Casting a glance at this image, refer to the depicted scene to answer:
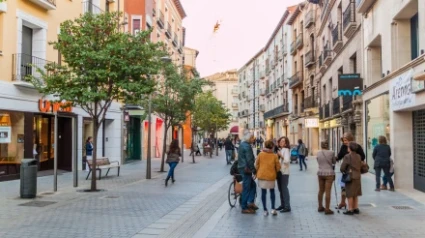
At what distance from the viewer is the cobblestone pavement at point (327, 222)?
758 cm

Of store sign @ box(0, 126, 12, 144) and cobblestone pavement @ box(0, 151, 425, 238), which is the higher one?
store sign @ box(0, 126, 12, 144)

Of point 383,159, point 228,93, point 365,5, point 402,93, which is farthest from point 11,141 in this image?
point 228,93

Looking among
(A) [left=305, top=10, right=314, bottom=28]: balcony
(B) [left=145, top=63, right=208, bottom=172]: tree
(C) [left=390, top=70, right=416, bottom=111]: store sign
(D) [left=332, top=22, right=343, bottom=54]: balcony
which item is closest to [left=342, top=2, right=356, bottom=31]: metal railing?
(D) [left=332, top=22, right=343, bottom=54]: balcony

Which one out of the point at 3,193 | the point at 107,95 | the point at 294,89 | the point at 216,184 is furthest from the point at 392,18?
the point at 294,89

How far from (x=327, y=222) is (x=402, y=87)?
6.50 metres

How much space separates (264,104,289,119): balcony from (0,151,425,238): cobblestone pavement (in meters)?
38.8

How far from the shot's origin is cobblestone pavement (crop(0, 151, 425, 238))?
25.2 feet

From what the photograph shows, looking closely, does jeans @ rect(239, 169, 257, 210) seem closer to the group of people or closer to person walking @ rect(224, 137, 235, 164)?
the group of people

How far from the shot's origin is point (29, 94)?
17234 mm

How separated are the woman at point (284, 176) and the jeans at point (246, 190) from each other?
61 cm

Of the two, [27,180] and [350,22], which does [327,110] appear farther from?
[27,180]

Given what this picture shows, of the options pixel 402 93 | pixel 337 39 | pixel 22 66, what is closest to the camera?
pixel 402 93

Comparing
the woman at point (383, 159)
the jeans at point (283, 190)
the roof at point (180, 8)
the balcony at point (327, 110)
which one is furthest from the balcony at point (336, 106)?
the roof at point (180, 8)

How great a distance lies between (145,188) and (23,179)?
154 inches
